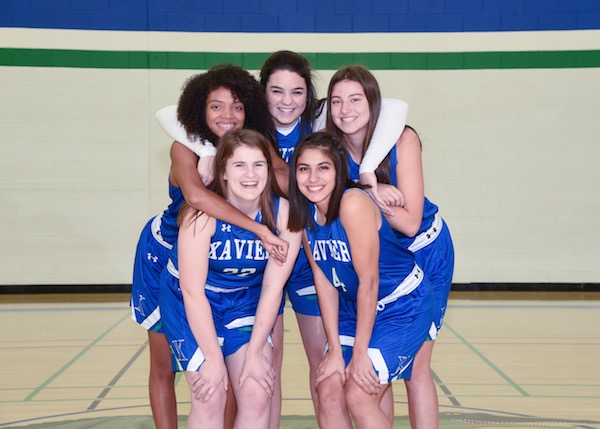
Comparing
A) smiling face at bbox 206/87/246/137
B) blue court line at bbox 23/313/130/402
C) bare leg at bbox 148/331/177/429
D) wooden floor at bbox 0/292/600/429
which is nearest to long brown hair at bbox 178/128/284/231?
smiling face at bbox 206/87/246/137

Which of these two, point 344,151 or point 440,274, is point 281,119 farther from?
point 440,274

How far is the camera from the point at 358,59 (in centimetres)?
877

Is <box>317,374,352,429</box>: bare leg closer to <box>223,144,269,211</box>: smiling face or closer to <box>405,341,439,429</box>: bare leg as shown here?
<box>405,341,439,429</box>: bare leg

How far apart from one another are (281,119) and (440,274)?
0.97 meters

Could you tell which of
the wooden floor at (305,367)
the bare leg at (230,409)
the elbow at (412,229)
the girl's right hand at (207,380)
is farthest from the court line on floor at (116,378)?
the elbow at (412,229)

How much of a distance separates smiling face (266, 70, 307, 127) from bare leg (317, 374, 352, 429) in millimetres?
1127

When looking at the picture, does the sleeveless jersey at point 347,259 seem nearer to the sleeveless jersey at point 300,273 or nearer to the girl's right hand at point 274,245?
the girl's right hand at point 274,245

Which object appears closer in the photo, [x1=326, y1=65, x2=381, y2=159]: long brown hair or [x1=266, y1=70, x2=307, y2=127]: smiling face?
[x1=326, y1=65, x2=381, y2=159]: long brown hair

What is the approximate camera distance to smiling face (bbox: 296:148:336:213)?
9.58 ft

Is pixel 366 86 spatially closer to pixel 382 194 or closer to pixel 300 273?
pixel 382 194

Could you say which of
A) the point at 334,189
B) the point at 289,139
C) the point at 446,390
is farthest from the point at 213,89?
the point at 446,390

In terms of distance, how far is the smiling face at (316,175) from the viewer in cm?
292

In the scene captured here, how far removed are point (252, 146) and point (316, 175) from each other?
279 mm

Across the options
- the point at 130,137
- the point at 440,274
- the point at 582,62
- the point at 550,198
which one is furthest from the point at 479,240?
the point at 440,274
